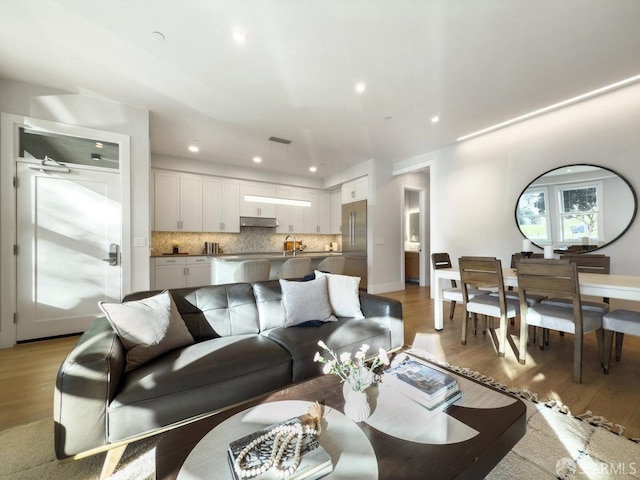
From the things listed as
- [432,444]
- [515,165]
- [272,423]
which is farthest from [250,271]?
[515,165]

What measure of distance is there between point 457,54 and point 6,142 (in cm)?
477

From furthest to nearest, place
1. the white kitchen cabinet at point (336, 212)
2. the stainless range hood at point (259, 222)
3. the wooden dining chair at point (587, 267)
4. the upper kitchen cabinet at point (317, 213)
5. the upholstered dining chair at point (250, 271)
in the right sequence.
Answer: the white kitchen cabinet at point (336, 212) → the upper kitchen cabinet at point (317, 213) → the stainless range hood at point (259, 222) → the upholstered dining chair at point (250, 271) → the wooden dining chair at point (587, 267)

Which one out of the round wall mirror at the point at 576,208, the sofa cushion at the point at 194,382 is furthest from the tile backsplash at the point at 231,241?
the round wall mirror at the point at 576,208

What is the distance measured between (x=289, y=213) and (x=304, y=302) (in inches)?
181

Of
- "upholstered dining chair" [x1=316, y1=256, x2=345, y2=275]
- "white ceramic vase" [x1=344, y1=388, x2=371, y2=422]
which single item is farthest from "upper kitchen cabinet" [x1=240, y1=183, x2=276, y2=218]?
"white ceramic vase" [x1=344, y1=388, x2=371, y2=422]

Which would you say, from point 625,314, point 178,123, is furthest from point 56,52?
point 625,314

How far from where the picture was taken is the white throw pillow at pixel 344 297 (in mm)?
2430

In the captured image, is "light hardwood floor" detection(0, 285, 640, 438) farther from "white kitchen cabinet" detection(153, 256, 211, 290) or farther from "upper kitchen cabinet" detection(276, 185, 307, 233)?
"upper kitchen cabinet" detection(276, 185, 307, 233)

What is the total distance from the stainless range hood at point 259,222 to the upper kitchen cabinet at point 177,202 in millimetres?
928

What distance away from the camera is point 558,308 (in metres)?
2.48

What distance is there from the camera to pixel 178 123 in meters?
3.90

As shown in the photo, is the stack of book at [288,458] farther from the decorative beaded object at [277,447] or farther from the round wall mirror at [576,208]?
the round wall mirror at [576,208]

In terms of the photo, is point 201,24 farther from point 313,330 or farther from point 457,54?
point 313,330

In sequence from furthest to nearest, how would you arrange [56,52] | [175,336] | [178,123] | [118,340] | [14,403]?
1. [178,123]
2. [56,52]
3. [14,403]
4. [175,336]
5. [118,340]
